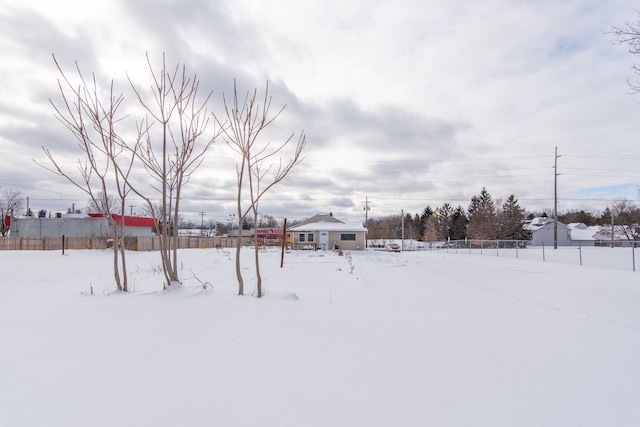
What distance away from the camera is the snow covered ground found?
273 cm

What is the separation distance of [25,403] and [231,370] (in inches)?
60.9

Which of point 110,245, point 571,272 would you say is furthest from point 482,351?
point 110,245

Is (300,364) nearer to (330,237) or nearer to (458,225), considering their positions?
(330,237)

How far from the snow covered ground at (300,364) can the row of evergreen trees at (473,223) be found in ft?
141

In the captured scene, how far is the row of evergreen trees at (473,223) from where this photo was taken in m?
45.8

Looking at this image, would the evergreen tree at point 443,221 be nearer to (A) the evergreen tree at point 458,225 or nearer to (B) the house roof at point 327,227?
(A) the evergreen tree at point 458,225

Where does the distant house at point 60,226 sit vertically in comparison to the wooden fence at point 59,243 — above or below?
above

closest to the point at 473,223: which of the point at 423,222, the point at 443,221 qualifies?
the point at 443,221

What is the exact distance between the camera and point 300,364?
3.62 meters

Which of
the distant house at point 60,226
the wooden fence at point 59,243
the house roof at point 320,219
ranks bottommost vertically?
the wooden fence at point 59,243

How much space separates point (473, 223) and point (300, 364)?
5125 centimetres

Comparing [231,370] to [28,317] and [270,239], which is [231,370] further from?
[270,239]

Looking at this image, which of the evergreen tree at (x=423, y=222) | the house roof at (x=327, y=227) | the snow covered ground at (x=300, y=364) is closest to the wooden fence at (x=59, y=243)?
the house roof at (x=327, y=227)

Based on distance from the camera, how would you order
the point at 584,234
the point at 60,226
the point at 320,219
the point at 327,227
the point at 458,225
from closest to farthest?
the point at 327,227, the point at 60,226, the point at 320,219, the point at 584,234, the point at 458,225
